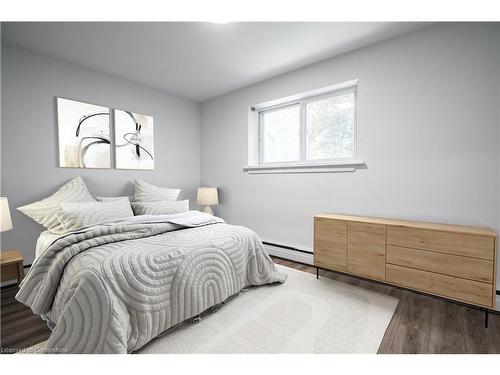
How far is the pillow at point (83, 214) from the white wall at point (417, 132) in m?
2.07

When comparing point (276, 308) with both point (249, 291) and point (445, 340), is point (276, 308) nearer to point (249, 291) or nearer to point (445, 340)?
point (249, 291)

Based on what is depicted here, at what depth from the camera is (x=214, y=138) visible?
3.87 meters

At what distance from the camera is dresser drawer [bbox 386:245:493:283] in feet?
5.16

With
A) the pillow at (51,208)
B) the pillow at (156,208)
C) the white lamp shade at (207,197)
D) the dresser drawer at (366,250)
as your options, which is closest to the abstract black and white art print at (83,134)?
the pillow at (51,208)

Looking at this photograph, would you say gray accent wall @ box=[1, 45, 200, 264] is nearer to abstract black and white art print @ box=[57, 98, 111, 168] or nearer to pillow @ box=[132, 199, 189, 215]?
abstract black and white art print @ box=[57, 98, 111, 168]

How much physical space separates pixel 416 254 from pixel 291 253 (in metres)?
1.46

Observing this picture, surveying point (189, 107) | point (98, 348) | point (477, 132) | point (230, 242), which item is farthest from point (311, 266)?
point (189, 107)

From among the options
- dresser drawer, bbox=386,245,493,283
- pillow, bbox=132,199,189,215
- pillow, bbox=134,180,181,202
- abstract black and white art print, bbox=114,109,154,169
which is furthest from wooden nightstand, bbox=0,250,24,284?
dresser drawer, bbox=386,245,493,283

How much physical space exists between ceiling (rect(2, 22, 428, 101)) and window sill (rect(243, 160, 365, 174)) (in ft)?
4.02

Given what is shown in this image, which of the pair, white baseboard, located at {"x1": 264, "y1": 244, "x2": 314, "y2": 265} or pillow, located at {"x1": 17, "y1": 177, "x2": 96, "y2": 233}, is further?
white baseboard, located at {"x1": 264, "y1": 244, "x2": 314, "y2": 265}

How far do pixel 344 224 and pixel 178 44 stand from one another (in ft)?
8.16

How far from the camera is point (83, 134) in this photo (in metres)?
2.74

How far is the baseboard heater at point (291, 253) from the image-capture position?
9.25 feet
